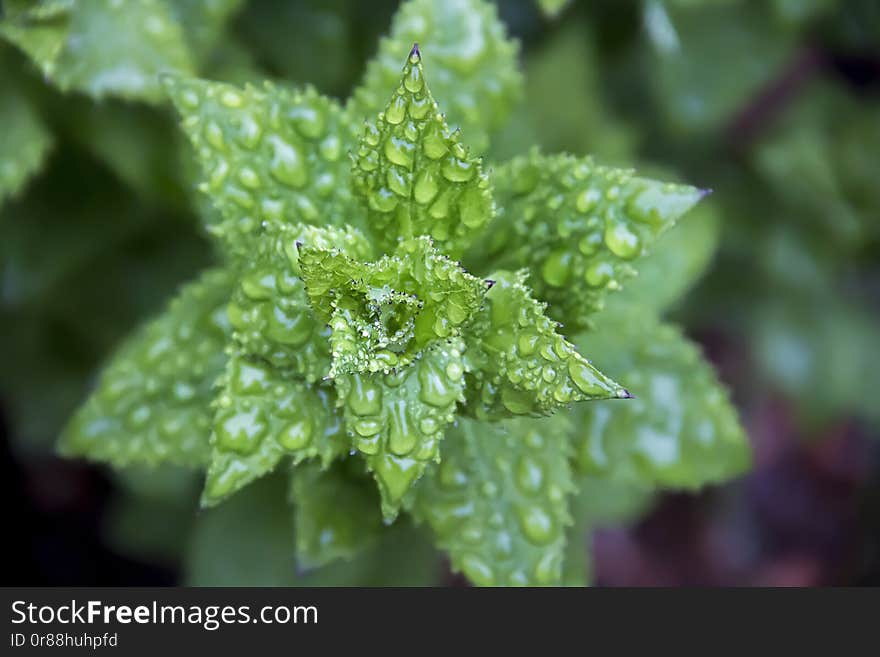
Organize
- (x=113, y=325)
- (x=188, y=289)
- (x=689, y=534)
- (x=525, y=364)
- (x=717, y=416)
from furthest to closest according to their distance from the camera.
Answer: (x=689, y=534)
(x=113, y=325)
(x=717, y=416)
(x=188, y=289)
(x=525, y=364)

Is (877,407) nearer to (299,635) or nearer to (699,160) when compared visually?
(699,160)

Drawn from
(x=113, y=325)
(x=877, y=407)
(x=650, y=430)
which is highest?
(x=113, y=325)

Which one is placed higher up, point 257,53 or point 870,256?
point 257,53

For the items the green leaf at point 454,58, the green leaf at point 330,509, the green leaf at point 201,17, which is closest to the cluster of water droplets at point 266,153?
the green leaf at point 454,58

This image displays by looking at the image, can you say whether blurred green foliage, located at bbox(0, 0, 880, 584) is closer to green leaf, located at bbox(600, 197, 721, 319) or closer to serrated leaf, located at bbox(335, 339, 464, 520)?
green leaf, located at bbox(600, 197, 721, 319)

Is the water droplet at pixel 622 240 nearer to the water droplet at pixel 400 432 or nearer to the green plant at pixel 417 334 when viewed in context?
the green plant at pixel 417 334

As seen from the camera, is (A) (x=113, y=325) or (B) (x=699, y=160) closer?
(A) (x=113, y=325)

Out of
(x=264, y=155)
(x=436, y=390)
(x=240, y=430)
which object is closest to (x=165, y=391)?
(x=240, y=430)

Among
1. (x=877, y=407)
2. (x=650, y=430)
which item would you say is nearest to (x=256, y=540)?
(x=650, y=430)
